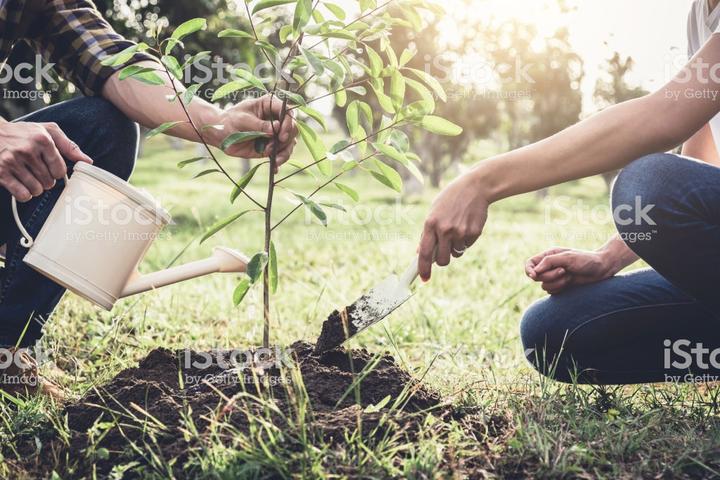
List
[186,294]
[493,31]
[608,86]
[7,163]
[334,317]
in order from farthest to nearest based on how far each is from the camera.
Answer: [608,86]
[493,31]
[186,294]
[334,317]
[7,163]

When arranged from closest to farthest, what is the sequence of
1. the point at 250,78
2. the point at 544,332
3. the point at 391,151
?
the point at 250,78 → the point at 391,151 → the point at 544,332

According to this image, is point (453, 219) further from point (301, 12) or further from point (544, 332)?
point (544, 332)

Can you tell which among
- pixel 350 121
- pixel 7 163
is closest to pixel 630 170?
pixel 350 121

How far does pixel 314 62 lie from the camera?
1604 mm

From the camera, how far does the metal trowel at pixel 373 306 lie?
1864mm

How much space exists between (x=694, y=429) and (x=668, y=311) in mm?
505

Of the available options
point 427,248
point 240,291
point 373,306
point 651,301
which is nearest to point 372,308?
point 373,306

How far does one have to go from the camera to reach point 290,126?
78.7 inches

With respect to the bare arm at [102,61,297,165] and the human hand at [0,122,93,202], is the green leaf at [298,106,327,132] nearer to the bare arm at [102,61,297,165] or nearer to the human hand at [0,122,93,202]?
the bare arm at [102,61,297,165]

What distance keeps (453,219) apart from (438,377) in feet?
2.32

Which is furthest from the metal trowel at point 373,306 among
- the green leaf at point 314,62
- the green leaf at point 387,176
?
the green leaf at point 314,62

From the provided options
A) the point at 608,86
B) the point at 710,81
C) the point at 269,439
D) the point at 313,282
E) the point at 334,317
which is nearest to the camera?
the point at 269,439

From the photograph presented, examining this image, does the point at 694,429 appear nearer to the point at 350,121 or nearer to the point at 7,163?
the point at 350,121

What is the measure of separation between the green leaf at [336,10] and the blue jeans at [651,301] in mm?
914
